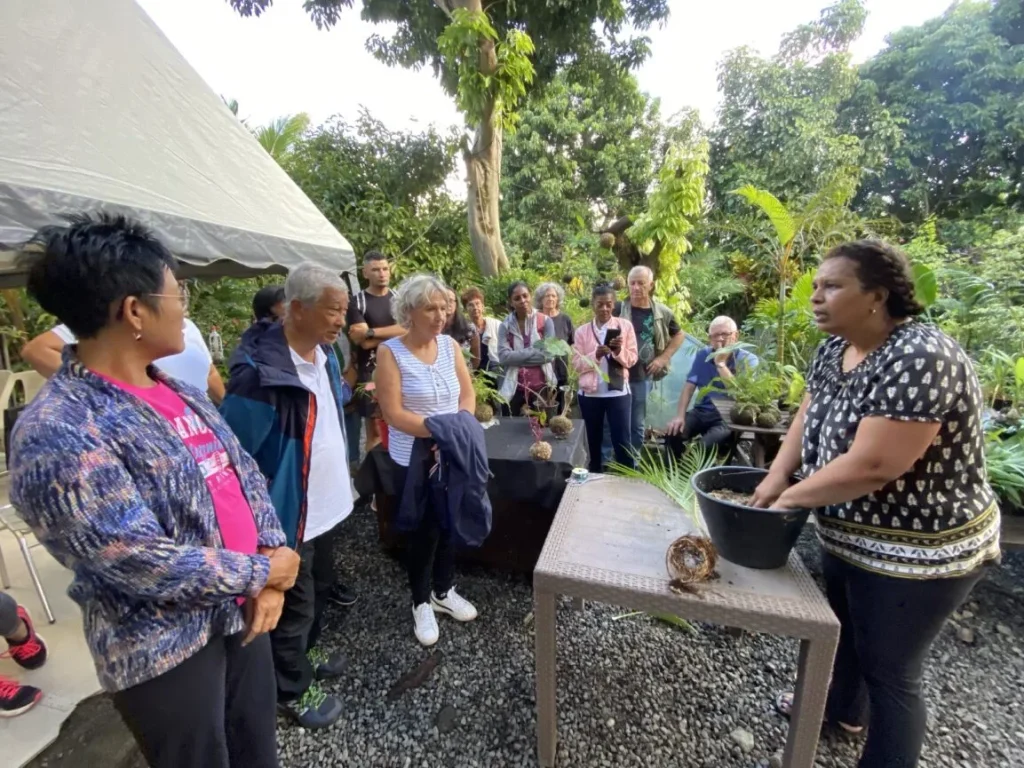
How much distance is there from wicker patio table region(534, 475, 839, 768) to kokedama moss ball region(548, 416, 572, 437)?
37.3 inches

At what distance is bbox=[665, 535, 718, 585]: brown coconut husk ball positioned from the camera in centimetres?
132

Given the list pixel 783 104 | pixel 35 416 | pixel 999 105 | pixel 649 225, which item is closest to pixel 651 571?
pixel 35 416

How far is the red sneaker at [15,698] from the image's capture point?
5.87 feet

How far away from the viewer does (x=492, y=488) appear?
2.55 metres

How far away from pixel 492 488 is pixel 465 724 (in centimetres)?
105

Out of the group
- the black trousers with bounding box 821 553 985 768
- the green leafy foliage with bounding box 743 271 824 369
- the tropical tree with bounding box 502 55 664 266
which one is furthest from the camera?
the tropical tree with bounding box 502 55 664 266

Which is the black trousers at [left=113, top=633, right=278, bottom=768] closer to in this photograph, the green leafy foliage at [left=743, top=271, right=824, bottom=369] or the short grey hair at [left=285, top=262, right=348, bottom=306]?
the short grey hair at [left=285, top=262, right=348, bottom=306]

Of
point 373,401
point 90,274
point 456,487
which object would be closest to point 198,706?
point 90,274

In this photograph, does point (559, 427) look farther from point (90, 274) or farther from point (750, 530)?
point (90, 274)

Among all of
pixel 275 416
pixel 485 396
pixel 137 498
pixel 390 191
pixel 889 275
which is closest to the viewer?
pixel 137 498

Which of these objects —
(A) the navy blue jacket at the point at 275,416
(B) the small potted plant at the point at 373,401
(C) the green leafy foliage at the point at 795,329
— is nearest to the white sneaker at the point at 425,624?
(A) the navy blue jacket at the point at 275,416

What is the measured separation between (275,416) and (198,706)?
0.82 m

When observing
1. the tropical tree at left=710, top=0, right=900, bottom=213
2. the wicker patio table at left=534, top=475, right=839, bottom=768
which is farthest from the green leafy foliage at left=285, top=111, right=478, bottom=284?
the wicker patio table at left=534, top=475, right=839, bottom=768

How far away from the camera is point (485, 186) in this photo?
24.6 ft
